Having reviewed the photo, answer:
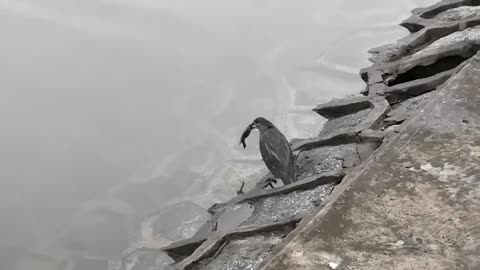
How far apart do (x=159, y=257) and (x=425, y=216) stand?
4350 millimetres

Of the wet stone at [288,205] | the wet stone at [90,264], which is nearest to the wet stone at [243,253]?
the wet stone at [288,205]

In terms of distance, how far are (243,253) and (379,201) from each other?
4.21 feet

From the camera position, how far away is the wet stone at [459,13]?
326 inches

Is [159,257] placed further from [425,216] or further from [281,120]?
[425,216]

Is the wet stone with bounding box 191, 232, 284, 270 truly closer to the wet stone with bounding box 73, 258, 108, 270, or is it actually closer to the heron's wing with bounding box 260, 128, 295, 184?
the heron's wing with bounding box 260, 128, 295, 184

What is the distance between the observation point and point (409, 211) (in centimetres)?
347

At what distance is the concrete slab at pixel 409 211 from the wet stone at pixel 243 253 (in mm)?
888

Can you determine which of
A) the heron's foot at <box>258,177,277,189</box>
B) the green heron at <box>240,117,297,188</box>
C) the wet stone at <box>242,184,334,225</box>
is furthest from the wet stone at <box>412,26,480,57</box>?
the wet stone at <box>242,184,334,225</box>

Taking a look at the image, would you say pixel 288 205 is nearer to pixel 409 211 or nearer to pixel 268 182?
pixel 268 182

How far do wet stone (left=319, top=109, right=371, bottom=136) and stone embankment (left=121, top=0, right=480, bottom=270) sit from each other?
0.05m

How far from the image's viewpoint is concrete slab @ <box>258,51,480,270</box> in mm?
3168

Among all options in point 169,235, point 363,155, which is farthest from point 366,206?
point 169,235

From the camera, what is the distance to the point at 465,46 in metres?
6.95

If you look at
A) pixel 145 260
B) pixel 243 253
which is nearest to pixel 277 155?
pixel 243 253
